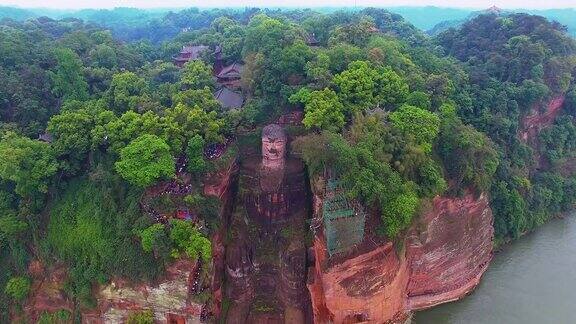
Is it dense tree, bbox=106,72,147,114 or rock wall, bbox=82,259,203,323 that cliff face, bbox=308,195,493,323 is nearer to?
rock wall, bbox=82,259,203,323

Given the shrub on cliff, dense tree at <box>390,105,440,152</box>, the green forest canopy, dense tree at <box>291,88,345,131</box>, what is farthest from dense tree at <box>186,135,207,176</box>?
the shrub on cliff

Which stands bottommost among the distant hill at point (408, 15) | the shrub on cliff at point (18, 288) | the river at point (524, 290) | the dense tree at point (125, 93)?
the river at point (524, 290)

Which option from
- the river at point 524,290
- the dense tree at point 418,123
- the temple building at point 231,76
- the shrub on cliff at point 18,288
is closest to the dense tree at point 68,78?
the temple building at point 231,76

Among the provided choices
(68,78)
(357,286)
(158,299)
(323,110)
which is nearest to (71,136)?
(68,78)

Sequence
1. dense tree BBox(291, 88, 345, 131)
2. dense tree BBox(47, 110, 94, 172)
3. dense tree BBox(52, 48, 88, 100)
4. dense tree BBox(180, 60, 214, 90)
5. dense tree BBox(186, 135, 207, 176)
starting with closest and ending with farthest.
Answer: dense tree BBox(186, 135, 207, 176)
dense tree BBox(47, 110, 94, 172)
dense tree BBox(291, 88, 345, 131)
dense tree BBox(52, 48, 88, 100)
dense tree BBox(180, 60, 214, 90)

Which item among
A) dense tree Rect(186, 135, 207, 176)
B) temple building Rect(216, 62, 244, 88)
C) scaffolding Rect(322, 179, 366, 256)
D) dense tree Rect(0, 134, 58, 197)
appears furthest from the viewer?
temple building Rect(216, 62, 244, 88)

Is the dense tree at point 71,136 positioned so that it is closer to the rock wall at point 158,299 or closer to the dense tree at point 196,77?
the rock wall at point 158,299

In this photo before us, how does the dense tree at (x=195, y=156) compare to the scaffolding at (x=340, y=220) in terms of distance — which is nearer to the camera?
the scaffolding at (x=340, y=220)
